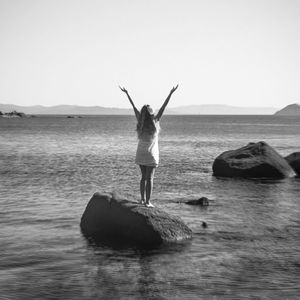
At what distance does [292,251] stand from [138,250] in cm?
389

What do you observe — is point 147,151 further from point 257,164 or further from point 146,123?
point 257,164

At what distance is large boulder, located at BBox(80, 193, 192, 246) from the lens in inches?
466

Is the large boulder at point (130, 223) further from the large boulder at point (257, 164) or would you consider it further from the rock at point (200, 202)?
the large boulder at point (257, 164)

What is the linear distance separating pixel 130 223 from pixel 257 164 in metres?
14.1

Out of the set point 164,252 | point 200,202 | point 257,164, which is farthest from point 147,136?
point 257,164

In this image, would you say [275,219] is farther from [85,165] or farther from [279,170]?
[85,165]

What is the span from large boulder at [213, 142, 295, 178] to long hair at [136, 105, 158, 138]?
14.3m

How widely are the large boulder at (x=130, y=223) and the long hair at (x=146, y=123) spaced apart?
2.06 meters

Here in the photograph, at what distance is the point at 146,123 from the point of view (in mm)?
11289

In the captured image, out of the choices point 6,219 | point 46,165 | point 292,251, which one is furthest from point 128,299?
point 46,165

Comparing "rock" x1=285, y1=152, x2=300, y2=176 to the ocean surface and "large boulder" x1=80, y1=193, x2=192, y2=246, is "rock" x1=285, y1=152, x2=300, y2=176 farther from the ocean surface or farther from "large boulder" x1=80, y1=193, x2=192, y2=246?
"large boulder" x1=80, y1=193, x2=192, y2=246

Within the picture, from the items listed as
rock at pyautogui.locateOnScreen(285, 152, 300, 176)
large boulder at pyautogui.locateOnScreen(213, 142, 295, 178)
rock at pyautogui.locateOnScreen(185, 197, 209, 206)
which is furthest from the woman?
rock at pyautogui.locateOnScreen(285, 152, 300, 176)

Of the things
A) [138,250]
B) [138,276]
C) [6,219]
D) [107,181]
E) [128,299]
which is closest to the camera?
[128,299]

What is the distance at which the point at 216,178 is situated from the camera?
25469 mm
